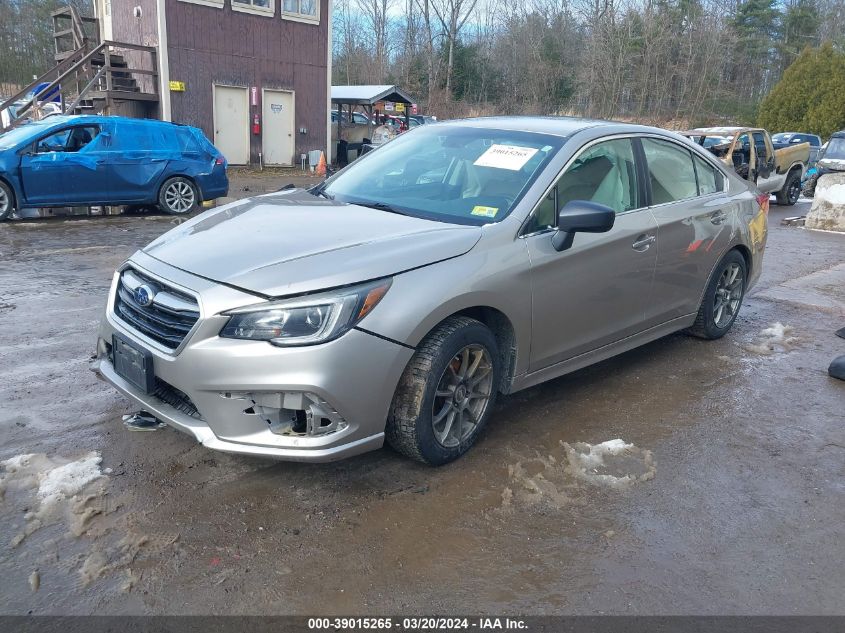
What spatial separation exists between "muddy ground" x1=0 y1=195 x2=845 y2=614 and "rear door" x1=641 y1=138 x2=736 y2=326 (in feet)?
1.99

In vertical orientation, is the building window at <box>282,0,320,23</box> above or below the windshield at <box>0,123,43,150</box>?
above

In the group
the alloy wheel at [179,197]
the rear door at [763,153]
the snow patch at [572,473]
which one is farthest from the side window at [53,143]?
the rear door at [763,153]

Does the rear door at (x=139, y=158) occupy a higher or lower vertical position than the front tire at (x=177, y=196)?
higher

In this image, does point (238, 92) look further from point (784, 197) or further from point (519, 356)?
point (519, 356)

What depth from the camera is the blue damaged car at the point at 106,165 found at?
10.7 metres

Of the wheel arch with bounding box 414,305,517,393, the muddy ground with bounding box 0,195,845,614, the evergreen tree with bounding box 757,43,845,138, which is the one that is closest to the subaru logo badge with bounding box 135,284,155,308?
the muddy ground with bounding box 0,195,845,614

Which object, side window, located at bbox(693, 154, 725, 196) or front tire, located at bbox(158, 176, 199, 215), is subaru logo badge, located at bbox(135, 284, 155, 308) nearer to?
side window, located at bbox(693, 154, 725, 196)

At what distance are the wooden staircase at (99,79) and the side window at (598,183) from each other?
704 inches

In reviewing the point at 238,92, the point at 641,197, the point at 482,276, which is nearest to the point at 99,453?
the point at 482,276

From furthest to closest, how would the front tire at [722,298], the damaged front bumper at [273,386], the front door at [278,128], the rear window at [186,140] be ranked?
the front door at [278,128] < the rear window at [186,140] < the front tire at [722,298] < the damaged front bumper at [273,386]

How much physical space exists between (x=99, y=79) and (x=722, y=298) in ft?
62.8

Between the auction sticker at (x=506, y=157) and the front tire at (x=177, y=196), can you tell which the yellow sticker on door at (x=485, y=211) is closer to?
the auction sticker at (x=506, y=157)

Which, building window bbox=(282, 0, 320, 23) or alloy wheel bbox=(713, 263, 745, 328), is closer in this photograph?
alloy wheel bbox=(713, 263, 745, 328)

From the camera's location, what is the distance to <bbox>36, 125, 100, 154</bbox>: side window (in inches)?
430
